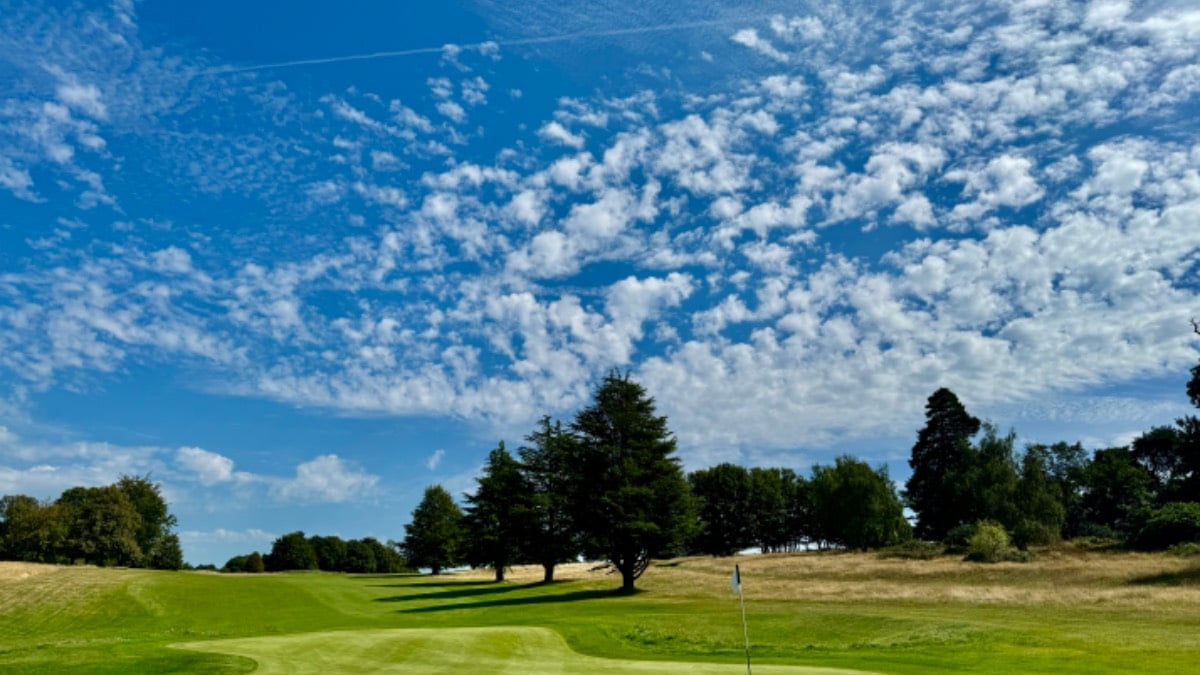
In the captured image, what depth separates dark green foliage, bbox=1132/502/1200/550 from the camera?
57500 millimetres

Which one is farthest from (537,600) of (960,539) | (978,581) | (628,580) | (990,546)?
(960,539)

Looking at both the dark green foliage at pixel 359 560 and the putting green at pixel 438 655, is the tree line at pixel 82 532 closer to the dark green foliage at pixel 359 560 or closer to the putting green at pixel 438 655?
the dark green foliage at pixel 359 560

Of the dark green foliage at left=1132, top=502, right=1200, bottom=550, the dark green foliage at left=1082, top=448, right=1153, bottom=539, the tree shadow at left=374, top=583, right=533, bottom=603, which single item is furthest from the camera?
the dark green foliage at left=1082, top=448, right=1153, bottom=539

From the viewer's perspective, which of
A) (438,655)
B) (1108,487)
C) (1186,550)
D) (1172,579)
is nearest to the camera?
(438,655)

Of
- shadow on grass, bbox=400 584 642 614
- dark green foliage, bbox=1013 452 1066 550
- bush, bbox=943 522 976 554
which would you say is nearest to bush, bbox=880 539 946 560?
bush, bbox=943 522 976 554

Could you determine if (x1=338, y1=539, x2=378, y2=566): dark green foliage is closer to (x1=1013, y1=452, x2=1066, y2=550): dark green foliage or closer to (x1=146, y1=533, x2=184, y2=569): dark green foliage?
(x1=146, y1=533, x2=184, y2=569): dark green foliage

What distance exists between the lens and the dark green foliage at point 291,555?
518ft

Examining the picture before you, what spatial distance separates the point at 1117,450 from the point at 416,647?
127242mm

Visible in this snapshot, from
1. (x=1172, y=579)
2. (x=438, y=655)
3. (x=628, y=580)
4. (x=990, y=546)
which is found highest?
(x=990, y=546)

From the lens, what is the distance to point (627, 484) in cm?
5491

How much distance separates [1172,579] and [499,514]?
48.2 m

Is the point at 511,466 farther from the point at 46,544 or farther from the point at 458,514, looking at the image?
the point at 46,544

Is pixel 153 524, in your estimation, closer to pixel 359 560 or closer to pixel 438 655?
pixel 359 560

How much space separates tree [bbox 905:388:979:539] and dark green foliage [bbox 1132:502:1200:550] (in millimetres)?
36705
